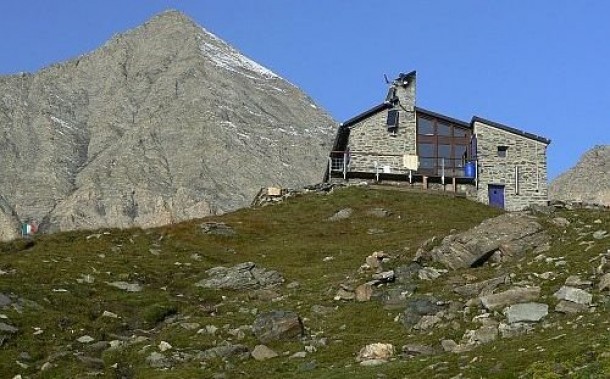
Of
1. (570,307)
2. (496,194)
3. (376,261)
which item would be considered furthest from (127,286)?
(496,194)

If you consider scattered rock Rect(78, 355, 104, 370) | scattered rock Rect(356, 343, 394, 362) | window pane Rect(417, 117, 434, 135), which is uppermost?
window pane Rect(417, 117, 434, 135)

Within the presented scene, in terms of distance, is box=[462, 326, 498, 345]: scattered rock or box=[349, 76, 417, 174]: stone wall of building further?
box=[349, 76, 417, 174]: stone wall of building

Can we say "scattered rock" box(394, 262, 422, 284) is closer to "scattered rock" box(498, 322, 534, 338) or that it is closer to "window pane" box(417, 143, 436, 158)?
"scattered rock" box(498, 322, 534, 338)

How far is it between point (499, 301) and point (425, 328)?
2.20 metres

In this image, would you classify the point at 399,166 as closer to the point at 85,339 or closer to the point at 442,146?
the point at 442,146

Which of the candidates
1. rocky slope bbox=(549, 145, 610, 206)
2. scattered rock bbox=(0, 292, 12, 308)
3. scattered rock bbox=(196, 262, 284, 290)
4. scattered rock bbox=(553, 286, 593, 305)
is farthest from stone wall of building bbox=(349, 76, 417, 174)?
rocky slope bbox=(549, 145, 610, 206)

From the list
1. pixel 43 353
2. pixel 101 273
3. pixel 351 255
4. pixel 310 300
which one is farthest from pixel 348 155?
pixel 43 353

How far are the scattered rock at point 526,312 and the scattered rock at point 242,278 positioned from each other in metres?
15.4

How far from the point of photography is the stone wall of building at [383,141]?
77.3m

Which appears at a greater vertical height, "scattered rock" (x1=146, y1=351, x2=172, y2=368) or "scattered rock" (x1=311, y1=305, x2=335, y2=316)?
"scattered rock" (x1=311, y1=305, x2=335, y2=316)

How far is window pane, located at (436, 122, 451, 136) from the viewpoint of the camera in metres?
79.3

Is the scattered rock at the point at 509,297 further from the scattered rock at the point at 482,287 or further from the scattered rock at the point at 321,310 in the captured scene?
the scattered rock at the point at 321,310

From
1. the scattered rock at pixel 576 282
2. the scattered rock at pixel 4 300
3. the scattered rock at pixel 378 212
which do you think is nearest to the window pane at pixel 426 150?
the scattered rock at pixel 378 212

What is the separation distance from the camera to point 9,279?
129 ft
